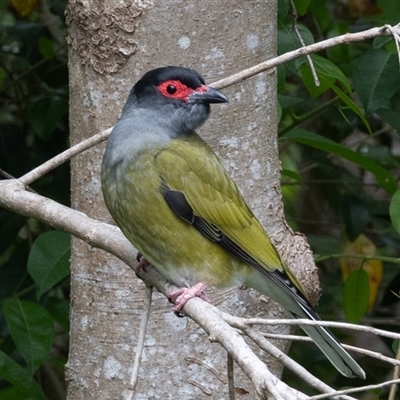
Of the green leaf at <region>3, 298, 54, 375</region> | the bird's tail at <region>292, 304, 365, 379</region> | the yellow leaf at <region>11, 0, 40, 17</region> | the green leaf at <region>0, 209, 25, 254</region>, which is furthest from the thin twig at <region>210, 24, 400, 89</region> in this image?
the yellow leaf at <region>11, 0, 40, 17</region>

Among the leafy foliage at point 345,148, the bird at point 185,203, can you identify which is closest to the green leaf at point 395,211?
the leafy foliage at point 345,148

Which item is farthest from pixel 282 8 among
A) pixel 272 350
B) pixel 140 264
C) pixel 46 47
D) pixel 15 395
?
pixel 272 350

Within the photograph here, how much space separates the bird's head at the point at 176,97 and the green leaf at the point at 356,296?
1.13 meters

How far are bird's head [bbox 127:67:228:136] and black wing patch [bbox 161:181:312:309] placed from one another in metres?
0.29

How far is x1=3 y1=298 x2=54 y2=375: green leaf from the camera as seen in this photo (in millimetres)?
3463

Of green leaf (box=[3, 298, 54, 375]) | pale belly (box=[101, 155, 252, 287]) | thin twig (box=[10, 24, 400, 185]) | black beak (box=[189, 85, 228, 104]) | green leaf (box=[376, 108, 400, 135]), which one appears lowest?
green leaf (box=[3, 298, 54, 375])

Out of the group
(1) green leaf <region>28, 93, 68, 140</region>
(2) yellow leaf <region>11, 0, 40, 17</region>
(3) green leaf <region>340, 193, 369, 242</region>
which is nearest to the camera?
(1) green leaf <region>28, 93, 68, 140</region>

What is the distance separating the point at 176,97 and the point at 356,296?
128cm

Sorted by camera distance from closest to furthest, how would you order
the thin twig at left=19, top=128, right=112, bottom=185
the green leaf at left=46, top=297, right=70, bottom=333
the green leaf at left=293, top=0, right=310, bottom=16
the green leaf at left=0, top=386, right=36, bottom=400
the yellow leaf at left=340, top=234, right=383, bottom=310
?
the thin twig at left=19, top=128, right=112, bottom=185 < the green leaf at left=0, top=386, right=36, bottom=400 < the green leaf at left=293, top=0, right=310, bottom=16 < the green leaf at left=46, top=297, right=70, bottom=333 < the yellow leaf at left=340, top=234, right=383, bottom=310

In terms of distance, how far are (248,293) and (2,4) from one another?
1914 millimetres

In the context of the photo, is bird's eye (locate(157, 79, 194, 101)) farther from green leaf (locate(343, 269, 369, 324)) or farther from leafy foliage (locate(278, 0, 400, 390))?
green leaf (locate(343, 269, 369, 324))

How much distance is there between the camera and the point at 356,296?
153 inches

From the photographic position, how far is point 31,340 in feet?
11.4

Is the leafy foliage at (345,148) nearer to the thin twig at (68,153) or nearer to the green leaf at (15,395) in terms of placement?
the thin twig at (68,153)
